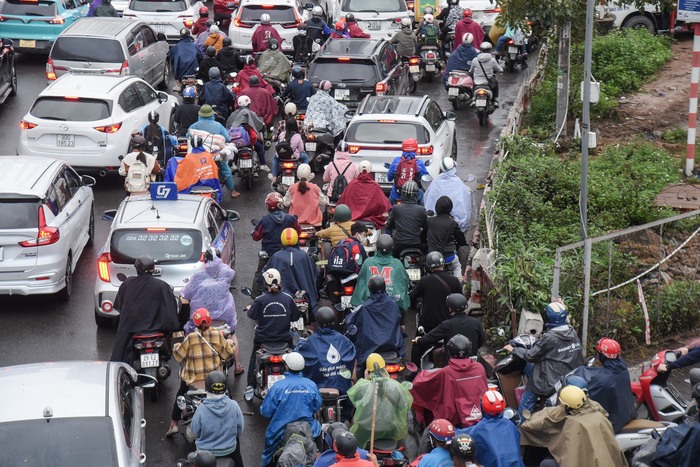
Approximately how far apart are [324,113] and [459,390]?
33.5ft

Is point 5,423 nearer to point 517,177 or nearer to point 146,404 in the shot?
point 146,404

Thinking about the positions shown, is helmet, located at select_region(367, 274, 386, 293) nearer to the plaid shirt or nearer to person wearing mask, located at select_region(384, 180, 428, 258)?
the plaid shirt

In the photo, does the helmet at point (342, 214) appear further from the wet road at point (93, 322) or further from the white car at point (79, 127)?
the white car at point (79, 127)

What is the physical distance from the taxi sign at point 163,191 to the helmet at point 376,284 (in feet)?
11.7

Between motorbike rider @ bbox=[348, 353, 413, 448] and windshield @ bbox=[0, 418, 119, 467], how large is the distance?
244cm

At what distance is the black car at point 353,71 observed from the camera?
22625 mm

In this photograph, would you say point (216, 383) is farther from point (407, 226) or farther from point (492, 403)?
point (407, 226)

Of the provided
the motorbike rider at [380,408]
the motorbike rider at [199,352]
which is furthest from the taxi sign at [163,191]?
the motorbike rider at [380,408]

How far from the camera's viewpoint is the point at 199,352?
1238 cm

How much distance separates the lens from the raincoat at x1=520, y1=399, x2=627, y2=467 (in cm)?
1040

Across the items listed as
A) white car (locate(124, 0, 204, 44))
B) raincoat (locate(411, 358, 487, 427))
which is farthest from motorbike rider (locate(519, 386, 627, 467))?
white car (locate(124, 0, 204, 44))

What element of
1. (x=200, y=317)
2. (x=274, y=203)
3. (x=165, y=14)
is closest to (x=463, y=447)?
(x=200, y=317)

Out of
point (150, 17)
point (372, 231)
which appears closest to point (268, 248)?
point (372, 231)

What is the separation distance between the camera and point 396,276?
→ 14109mm
